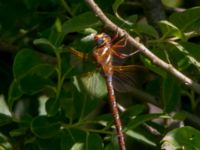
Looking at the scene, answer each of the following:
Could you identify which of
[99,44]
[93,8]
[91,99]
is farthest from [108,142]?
[93,8]

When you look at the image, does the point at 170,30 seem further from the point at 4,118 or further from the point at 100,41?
the point at 4,118

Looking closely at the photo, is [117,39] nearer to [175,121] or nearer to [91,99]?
[91,99]

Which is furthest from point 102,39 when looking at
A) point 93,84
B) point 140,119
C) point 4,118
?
point 4,118

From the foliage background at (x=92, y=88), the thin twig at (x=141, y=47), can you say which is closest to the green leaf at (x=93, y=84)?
the foliage background at (x=92, y=88)

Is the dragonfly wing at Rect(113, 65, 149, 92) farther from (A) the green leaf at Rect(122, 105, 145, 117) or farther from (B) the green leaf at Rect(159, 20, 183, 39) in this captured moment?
(B) the green leaf at Rect(159, 20, 183, 39)

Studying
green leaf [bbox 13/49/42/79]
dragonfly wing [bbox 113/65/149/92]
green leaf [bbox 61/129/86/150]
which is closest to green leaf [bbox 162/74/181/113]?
dragonfly wing [bbox 113/65/149/92]

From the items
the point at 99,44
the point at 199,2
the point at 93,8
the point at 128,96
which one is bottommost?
the point at 128,96
